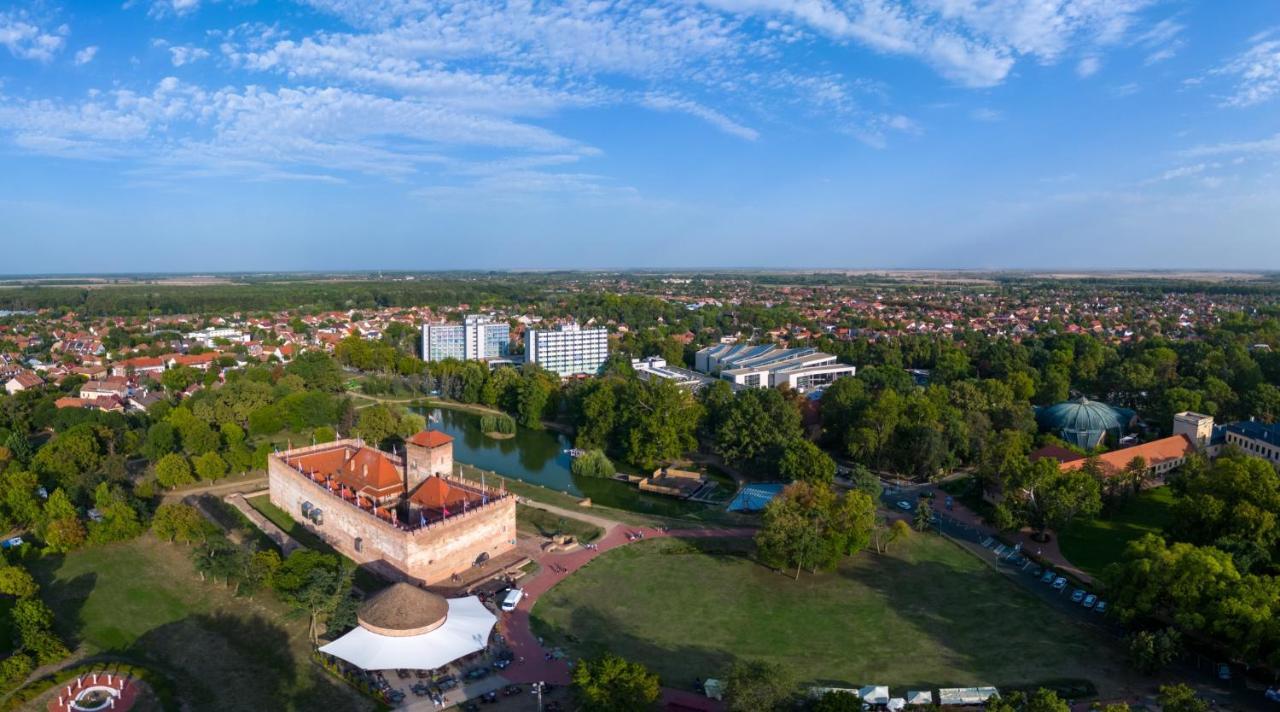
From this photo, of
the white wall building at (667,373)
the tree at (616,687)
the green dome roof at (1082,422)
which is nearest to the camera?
the tree at (616,687)

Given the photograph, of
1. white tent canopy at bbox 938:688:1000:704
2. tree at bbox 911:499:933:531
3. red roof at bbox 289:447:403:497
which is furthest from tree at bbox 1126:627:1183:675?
red roof at bbox 289:447:403:497

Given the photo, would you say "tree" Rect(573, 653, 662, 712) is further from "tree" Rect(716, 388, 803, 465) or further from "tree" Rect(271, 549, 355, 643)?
"tree" Rect(716, 388, 803, 465)

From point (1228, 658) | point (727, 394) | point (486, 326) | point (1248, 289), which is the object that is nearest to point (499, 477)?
point (727, 394)

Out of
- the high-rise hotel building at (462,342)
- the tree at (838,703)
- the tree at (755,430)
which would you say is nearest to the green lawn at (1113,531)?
the tree at (755,430)

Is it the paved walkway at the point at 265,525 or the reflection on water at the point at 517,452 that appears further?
the reflection on water at the point at 517,452

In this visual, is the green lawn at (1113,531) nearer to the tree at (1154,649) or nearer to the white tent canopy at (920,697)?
the tree at (1154,649)

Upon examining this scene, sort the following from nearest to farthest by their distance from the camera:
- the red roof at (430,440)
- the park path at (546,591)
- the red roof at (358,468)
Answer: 1. the park path at (546,591)
2. the red roof at (358,468)
3. the red roof at (430,440)

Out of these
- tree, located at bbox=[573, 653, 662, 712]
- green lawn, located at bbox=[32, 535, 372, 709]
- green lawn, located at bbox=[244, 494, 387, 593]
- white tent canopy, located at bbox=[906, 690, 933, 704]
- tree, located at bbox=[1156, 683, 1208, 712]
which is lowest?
green lawn, located at bbox=[32, 535, 372, 709]
